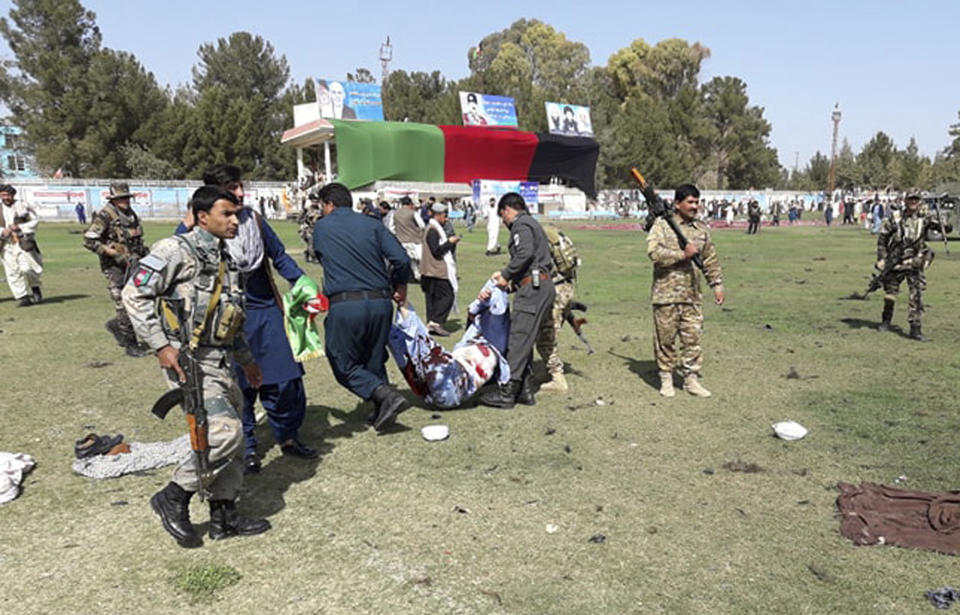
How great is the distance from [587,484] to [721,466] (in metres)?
1.08

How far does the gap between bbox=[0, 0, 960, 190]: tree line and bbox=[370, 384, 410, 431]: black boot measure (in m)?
55.3

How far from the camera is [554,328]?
21.6 ft

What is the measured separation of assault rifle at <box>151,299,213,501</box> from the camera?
11.1ft

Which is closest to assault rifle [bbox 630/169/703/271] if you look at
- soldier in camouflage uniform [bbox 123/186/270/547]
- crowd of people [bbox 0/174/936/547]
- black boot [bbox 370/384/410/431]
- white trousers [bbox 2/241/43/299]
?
crowd of people [bbox 0/174/936/547]

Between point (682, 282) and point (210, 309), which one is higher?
point (210, 309)

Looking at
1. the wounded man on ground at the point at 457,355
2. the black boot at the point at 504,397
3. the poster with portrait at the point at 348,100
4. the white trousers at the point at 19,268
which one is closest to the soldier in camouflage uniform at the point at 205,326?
the wounded man on ground at the point at 457,355

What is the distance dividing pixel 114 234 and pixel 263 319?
4.97 m

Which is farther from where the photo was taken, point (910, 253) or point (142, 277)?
point (910, 253)

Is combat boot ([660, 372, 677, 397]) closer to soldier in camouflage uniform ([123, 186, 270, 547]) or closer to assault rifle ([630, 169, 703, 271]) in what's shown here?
assault rifle ([630, 169, 703, 271])

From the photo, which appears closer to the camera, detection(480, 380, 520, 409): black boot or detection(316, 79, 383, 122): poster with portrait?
detection(480, 380, 520, 409): black boot

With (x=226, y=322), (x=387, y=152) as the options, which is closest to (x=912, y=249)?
(x=226, y=322)

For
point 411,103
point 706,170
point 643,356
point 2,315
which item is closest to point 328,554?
point 643,356

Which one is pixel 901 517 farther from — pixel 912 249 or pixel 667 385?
pixel 912 249

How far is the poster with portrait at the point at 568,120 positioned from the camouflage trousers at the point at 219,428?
57.5 meters
